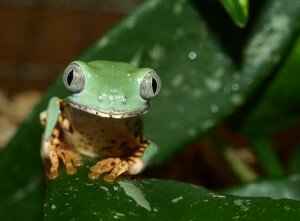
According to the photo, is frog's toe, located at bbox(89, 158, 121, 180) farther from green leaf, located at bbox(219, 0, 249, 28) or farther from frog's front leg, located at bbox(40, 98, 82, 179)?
green leaf, located at bbox(219, 0, 249, 28)

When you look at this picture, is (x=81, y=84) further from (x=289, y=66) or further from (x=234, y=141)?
(x=234, y=141)

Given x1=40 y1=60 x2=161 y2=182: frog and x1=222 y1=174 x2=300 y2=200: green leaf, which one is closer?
x1=40 y1=60 x2=161 y2=182: frog

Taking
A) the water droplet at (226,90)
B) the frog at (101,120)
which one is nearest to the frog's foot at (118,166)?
the frog at (101,120)

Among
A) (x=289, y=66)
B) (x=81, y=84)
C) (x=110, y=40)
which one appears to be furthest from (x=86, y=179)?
(x=289, y=66)

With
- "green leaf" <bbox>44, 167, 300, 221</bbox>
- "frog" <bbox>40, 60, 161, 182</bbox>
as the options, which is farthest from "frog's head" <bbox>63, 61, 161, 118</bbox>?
"green leaf" <bbox>44, 167, 300, 221</bbox>

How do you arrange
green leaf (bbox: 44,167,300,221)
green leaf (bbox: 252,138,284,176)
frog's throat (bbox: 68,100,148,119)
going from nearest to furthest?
green leaf (bbox: 44,167,300,221), frog's throat (bbox: 68,100,148,119), green leaf (bbox: 252,138,284,176)

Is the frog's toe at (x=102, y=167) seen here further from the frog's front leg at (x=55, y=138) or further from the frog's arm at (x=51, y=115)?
the frog's arm at (x=51, y=115)
